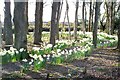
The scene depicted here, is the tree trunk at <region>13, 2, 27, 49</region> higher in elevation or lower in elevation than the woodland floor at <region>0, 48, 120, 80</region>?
higher

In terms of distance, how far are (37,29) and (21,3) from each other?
287 inches

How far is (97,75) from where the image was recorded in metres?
6.90

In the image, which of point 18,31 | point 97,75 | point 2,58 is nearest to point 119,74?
point 97,75

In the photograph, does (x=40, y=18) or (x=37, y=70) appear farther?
(x=40, y=18)

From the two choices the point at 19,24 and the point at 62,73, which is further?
the point at 19,24

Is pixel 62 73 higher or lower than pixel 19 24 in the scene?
lower

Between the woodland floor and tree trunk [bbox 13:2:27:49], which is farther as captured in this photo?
tree trunk [bbox 13:2:27:49]

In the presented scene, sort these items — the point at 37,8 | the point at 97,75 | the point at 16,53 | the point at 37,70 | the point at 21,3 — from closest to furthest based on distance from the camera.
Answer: the point at 97,75
the point at 37,70
the point at 16,53
the point at 21,3
the point at 37,8

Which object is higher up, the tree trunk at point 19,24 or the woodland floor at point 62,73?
the tree trunk at point 19,24

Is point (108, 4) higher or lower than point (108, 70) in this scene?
higher

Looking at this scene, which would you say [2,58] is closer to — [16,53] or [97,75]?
[16,53]

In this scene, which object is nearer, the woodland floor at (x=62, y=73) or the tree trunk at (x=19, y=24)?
the woodland floor at (x=62, y=73)

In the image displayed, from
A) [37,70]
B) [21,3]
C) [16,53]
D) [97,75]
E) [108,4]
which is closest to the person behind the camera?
[97,75]

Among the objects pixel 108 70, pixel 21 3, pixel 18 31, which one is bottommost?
pixel 108 70
